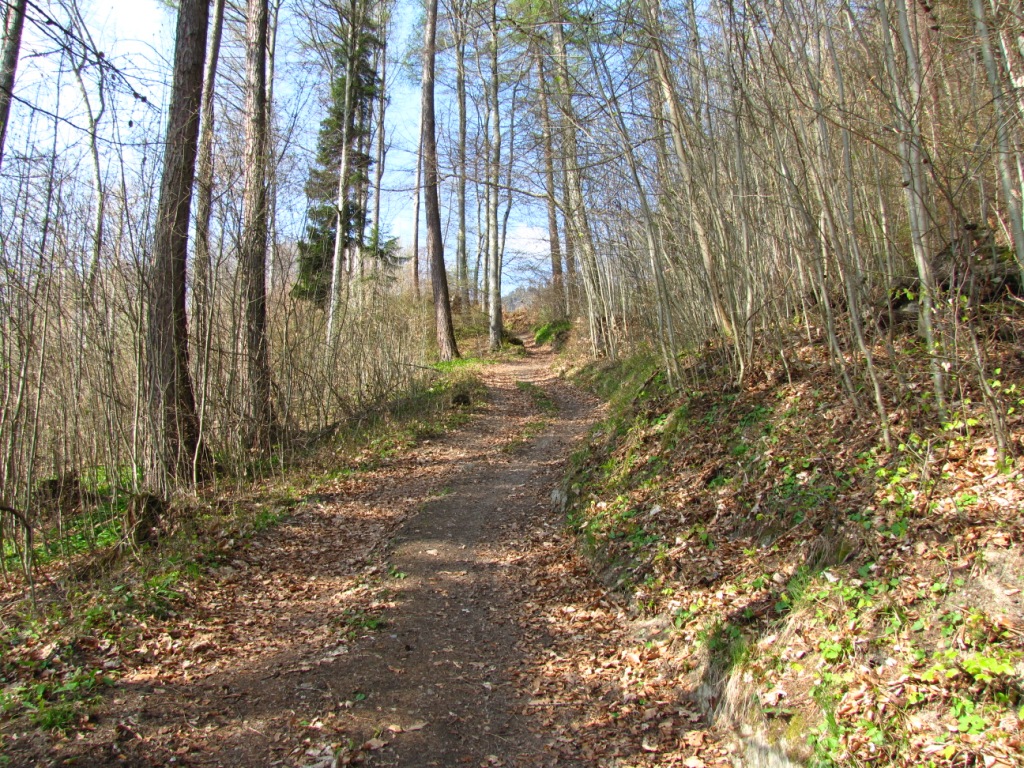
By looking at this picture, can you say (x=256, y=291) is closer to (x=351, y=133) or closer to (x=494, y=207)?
(x=351, y=133)

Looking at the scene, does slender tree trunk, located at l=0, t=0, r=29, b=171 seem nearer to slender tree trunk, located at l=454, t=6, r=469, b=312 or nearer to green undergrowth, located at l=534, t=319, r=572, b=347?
slender tree trunk, located at l=454, t=6, r=469, b=312

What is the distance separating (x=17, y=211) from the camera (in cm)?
510

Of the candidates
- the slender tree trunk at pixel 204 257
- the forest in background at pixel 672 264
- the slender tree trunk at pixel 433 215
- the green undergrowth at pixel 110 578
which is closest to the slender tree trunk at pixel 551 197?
the forest in background at pixel 672 264

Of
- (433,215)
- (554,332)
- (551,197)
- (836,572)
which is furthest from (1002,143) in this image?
(554,332)

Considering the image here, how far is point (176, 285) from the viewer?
6422 mm

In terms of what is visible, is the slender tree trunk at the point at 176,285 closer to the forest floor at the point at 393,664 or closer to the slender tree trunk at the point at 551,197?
the forest floor at the point at 393,664

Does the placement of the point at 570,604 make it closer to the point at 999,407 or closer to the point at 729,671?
the point at 729,671

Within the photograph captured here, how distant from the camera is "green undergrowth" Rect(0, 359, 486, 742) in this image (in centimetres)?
342

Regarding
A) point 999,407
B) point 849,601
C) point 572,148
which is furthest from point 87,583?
point 572,148

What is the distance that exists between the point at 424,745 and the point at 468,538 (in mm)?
3064

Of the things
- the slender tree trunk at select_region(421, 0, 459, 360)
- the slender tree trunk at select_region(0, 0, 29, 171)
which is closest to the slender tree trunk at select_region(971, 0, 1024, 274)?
the slender tree trunk at select_region(0, 0, 29, 171)

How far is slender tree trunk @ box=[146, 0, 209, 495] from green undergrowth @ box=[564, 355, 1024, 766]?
4.27 m

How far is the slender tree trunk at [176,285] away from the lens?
6023 mm

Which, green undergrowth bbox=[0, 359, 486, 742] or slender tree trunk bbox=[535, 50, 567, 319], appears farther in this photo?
slender tree trunk bbox=[535, 50, 567, 319]
